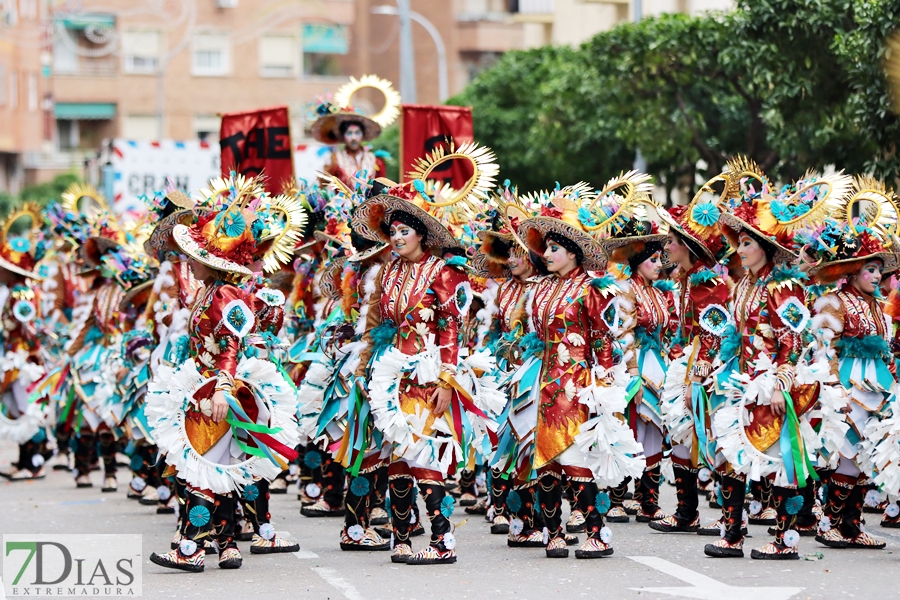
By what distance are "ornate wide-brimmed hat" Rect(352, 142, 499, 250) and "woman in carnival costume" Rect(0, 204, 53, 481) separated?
6.03 m

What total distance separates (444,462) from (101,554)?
229 centimetres

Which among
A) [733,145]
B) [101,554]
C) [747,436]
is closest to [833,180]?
[747,436]

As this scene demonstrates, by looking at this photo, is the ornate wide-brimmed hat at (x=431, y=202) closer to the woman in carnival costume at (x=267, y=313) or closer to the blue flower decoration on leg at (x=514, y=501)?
the woman in carnival costume at (x=267, y=313)

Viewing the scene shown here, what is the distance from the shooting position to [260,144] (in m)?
15.8

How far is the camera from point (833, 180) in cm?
984

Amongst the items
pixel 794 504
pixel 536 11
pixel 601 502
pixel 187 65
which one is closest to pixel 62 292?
pixel 601 502

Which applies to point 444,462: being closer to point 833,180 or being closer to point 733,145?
point 833,180

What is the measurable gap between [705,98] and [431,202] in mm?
13625

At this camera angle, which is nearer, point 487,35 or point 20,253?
point 20,253

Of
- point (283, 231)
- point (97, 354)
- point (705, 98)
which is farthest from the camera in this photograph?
point (705, 98)

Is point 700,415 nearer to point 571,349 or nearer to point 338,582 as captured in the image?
point 571,349

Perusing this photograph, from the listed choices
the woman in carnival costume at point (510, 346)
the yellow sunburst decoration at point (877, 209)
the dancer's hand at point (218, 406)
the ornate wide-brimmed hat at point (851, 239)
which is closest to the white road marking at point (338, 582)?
the dancer's hand at point (218, 406)

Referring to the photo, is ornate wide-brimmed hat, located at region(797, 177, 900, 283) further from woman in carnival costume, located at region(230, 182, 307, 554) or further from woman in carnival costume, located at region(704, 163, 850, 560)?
woman in carnival costume, located at region(230, 182, 307, 554)

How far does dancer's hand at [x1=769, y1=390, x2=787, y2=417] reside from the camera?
9289mm
